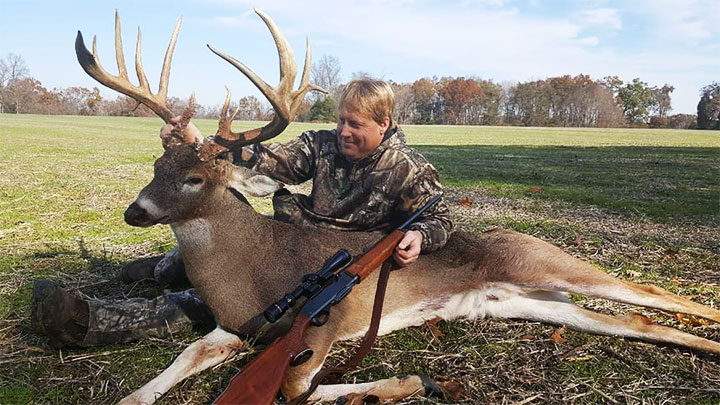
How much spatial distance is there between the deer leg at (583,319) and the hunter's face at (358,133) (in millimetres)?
1443

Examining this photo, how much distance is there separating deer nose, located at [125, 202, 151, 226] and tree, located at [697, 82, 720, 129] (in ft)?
230

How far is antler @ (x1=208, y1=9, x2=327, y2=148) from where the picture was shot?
12.2 ft

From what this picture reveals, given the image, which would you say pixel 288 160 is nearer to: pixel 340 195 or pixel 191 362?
pixel 340 195

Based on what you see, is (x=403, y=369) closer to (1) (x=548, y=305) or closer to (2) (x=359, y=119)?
(1) (x=548, y=305)

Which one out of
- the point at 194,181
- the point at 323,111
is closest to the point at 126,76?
the point at 194,181

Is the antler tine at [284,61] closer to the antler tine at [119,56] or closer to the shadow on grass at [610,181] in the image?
the antler tine at [119,56]

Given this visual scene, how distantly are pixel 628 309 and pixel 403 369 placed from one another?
79.4 inches

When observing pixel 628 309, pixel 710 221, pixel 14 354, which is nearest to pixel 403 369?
pixel 628 309

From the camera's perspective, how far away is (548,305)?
3998mm

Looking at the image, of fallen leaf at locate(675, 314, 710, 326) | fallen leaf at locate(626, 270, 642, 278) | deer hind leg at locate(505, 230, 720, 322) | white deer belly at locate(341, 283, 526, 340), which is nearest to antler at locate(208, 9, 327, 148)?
white deer belly at locate(341, 283, 526, 340)

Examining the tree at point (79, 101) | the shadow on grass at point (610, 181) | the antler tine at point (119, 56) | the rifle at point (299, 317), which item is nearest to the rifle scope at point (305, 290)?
the rifle at point (299, 317)

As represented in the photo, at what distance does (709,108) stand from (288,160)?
71.4 m

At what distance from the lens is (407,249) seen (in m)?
3.58

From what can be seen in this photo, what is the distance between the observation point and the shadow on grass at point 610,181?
8.61m
